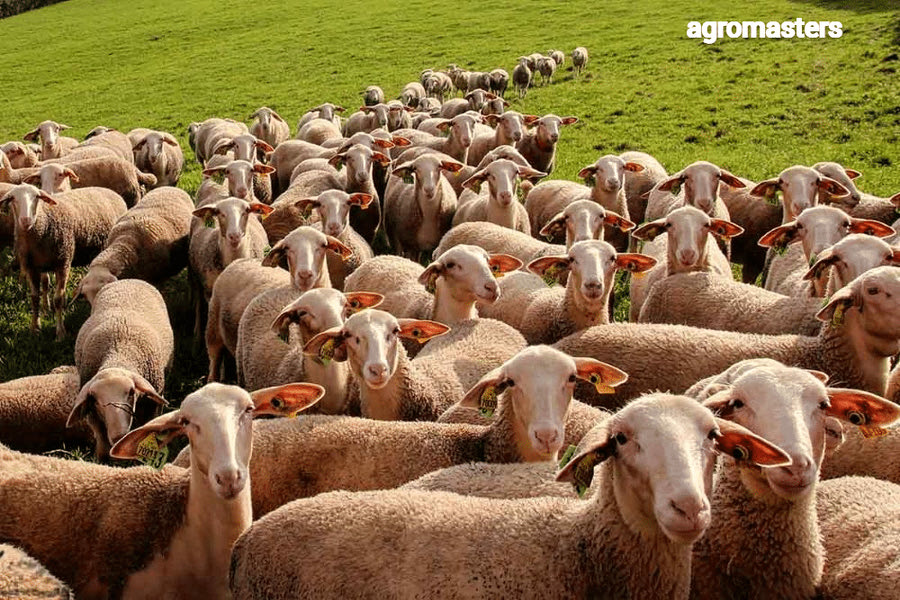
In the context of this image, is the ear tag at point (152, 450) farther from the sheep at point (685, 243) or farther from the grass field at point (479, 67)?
the sheep at point (685, 243)

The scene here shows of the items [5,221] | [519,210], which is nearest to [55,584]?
[519,210]

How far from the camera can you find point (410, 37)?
34031 millimetres

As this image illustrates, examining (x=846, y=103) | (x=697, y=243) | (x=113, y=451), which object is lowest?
(x=846, y=103)

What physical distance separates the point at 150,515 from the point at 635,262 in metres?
3.85

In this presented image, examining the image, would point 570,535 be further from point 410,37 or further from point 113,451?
point 410,37

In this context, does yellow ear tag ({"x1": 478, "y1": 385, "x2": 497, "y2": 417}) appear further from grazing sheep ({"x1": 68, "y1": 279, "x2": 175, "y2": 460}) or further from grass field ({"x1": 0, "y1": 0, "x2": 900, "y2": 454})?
grass field ({"x1": 0, "y1": 0, "x2": 900, "y2": 454})

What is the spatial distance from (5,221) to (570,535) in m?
9.21

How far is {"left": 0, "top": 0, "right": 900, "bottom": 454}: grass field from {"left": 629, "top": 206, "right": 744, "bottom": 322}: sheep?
156 inches

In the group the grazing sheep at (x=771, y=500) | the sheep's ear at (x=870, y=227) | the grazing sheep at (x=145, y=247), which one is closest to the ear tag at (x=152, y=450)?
the grazing sheep at (x=771, y=500)

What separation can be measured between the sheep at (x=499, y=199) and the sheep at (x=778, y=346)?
144 inches

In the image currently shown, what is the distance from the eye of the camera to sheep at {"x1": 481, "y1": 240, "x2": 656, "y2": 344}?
20.9 feet

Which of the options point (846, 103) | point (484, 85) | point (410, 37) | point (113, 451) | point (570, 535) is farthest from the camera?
point (410, 37)

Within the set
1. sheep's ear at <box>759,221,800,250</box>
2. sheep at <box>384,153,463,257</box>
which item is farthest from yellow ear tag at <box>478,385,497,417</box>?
sheep at <box>384,153,463,257</box>

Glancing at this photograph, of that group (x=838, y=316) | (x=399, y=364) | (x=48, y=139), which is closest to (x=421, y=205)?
(x=399, y=364)
